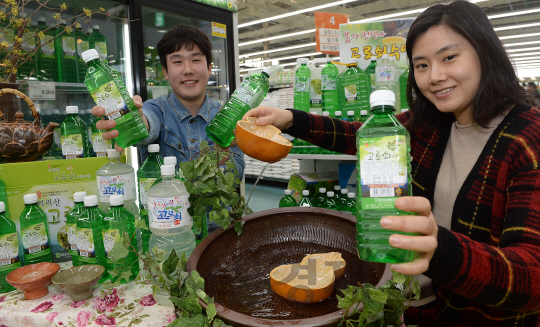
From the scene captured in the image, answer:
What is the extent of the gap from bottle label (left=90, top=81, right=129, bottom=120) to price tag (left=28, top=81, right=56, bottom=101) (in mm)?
1415

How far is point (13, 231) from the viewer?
1.10 meters

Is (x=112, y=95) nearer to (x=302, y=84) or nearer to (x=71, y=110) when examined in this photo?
(x=71, y=110)

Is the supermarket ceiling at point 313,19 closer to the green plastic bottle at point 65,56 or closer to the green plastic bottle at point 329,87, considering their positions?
the green plastic bottle at point 329,87

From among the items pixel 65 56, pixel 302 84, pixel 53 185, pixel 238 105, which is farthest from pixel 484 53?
pixel 65 56

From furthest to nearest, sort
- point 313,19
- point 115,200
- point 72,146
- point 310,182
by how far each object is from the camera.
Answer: point 313,19, point 310,182, point 72,146, point 115,200

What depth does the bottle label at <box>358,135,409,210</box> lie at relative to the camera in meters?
0.68

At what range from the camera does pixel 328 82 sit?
7.54 feet

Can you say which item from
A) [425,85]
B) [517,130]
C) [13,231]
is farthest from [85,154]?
[517,130]

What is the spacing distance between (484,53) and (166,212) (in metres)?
1.09

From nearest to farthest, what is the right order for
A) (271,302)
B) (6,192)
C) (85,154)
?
(271,302)
(6,192)
(85,154)

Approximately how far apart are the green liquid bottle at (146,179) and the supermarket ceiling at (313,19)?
5.13 metres

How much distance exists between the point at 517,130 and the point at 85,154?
1.70 meters

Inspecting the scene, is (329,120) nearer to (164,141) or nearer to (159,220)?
(159,220)

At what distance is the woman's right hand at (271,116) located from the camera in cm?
121
